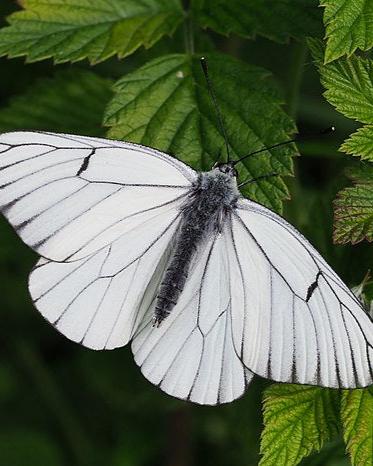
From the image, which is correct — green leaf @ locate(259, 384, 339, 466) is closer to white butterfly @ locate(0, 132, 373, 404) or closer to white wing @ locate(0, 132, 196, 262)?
white butterfly @ locate(0, 132, 373, 404)

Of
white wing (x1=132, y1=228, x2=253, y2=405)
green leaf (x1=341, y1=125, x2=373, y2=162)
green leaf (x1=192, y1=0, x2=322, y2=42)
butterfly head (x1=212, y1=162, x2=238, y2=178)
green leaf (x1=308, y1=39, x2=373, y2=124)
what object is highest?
green leaf (x1=192, y1=0, x2=322, y2=42)

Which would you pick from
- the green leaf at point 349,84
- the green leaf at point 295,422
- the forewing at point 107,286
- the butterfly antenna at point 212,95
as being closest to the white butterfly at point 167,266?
the forewing at point 107,286

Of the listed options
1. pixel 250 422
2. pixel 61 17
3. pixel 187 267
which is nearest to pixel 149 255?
pixel 187 267

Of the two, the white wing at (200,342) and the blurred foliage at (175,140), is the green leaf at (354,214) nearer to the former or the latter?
the blurred foliage at (175,140)

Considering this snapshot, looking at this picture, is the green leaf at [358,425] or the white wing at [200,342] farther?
the white wing at [200,342]

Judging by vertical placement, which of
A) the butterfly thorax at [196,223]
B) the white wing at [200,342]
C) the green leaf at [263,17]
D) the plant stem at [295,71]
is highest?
the green leaf at [263,17]

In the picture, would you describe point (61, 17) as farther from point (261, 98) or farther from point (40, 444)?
point (40, 444)

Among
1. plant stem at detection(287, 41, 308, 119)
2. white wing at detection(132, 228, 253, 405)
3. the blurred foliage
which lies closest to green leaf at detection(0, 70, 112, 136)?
the blurred foliage

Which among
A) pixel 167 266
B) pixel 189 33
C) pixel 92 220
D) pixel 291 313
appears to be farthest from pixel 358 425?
pixel 189 33
